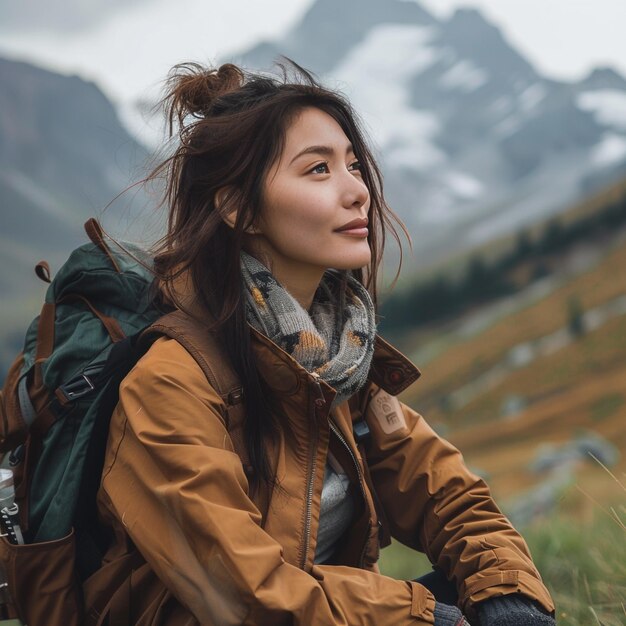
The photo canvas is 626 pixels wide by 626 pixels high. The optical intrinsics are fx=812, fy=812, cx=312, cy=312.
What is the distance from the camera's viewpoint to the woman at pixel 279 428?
1.60 meters

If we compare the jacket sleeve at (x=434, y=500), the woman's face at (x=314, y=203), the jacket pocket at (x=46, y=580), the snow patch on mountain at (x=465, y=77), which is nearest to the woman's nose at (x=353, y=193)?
the woman's face at (x=314, y=203)

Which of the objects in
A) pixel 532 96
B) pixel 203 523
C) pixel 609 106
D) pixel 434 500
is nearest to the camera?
pixel 203 523

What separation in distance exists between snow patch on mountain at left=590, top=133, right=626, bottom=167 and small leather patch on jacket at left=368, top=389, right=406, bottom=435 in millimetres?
12217

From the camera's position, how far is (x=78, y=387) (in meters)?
1.81

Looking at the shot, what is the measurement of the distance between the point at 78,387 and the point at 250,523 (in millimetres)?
525

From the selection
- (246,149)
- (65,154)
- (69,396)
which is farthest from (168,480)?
(65,154)

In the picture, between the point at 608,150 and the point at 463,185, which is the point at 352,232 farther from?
the point at 463,185

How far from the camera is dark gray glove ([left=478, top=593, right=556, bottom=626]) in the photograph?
1.78 metres

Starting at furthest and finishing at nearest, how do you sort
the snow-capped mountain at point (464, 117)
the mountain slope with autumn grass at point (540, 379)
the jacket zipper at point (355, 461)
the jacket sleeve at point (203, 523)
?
the snow-capped mountain at point (464, 117)
the mountain slope with autumn grass at point (540, 379)
the jacket zipper at point (355, 461)
the jacket sleeve at point (203, 523)

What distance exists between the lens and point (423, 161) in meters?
15.6

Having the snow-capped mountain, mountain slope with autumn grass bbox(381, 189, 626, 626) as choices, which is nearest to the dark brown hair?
mountain slope with autumn grass bbox(381, 189, 626, 626)

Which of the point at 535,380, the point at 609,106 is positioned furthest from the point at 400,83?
the point at 535,380

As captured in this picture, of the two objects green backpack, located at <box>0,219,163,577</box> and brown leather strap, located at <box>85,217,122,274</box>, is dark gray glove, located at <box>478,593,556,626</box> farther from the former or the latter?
brown leather strap, located at <box>85,217,122,274</box>

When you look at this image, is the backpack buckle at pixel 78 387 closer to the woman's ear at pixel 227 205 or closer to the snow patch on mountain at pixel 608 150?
the woman's ear at pixel 227 205
